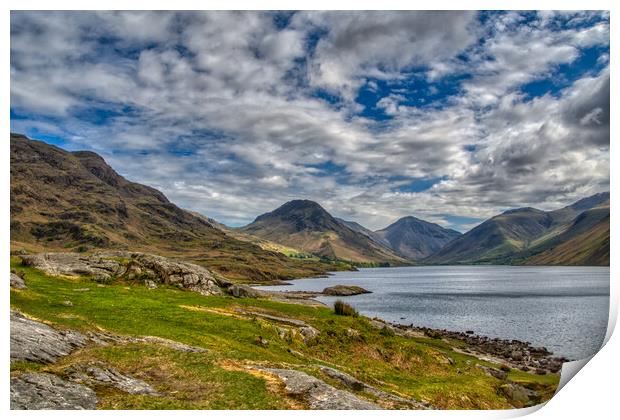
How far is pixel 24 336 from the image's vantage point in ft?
100

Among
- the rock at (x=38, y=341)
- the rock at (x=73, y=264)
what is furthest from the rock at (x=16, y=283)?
the rock at (x=73, y=264)

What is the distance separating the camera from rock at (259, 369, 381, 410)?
2733cm

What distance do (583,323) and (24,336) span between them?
114179 millimetres

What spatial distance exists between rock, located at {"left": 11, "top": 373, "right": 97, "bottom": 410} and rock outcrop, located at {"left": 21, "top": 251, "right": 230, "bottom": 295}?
5032 centimetres

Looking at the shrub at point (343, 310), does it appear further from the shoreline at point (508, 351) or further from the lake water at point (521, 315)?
the lake water at point (521, 315)

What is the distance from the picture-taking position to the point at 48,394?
24.0m

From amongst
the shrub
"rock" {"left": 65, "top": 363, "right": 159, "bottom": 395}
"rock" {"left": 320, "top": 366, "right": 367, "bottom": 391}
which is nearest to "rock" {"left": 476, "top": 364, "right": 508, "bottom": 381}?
the shrub

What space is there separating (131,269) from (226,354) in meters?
51.6

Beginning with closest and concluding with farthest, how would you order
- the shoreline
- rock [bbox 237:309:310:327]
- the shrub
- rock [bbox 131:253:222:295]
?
rock [bbox 237:309:310:327], the shoreline, the shrub, rock [bbox 131:253:222:295]

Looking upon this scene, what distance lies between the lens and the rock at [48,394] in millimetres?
23414

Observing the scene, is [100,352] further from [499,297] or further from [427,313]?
[499,297]

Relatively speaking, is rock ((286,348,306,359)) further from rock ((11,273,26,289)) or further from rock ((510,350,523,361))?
rock ((510,350,523,361))

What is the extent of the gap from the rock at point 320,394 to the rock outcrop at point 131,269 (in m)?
52.2

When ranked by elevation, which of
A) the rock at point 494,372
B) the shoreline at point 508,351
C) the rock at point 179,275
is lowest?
the shoreline at point 508,351
